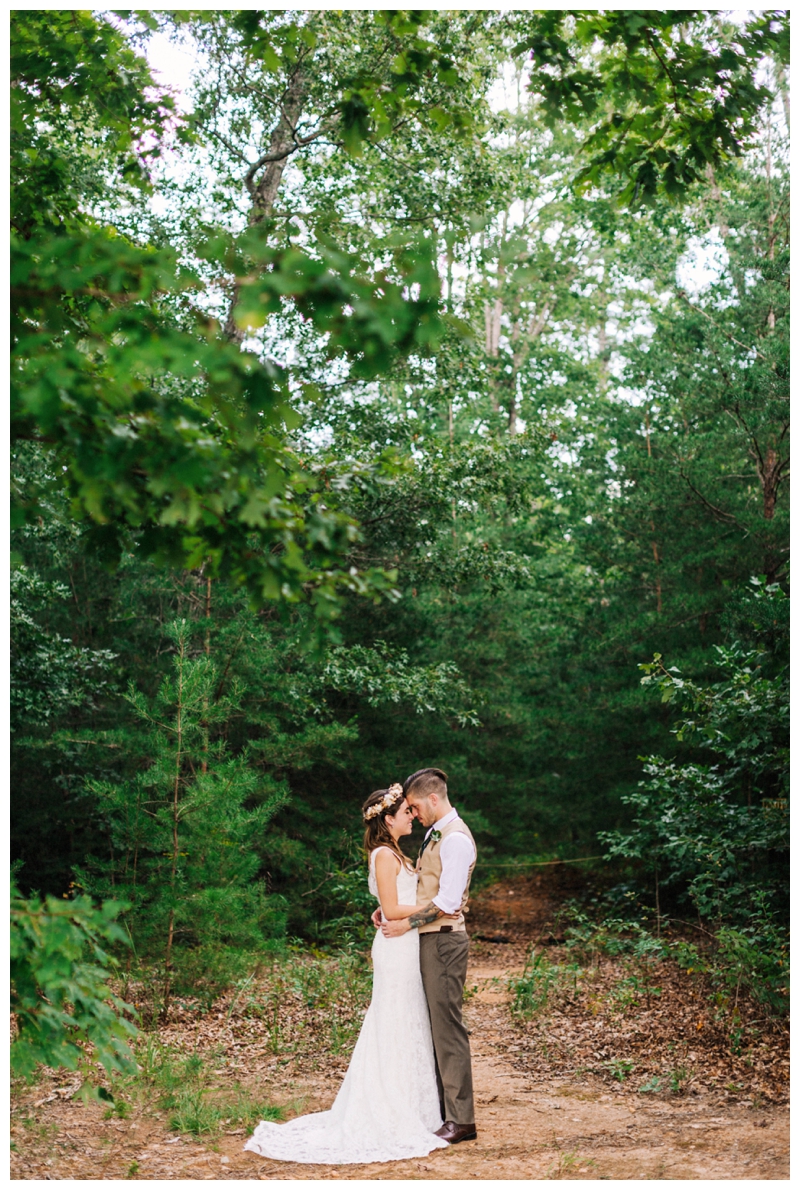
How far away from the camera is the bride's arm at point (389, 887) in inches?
189

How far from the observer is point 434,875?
4883 millimetres

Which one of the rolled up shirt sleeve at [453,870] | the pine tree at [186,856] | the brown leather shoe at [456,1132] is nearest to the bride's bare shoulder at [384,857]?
the rolled up shirt sleeve at [453,870]

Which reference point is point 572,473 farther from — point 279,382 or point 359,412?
point 279,382

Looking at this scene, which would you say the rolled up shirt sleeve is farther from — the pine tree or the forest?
the pine tree

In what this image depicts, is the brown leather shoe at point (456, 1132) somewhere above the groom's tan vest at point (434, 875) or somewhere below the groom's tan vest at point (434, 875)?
below

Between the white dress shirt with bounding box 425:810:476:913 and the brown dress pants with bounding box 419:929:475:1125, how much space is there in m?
0.17

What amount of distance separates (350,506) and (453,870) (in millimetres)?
5782

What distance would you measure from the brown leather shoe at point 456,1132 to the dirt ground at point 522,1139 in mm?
46

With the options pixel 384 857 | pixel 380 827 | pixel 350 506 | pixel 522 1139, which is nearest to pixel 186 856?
pixel 380 827

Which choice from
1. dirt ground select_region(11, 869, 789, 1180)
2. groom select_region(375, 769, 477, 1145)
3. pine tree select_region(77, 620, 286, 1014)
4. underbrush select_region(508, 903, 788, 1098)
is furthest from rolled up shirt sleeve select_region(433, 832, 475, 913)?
pine tree select_region(77, 620, 286, 1014)

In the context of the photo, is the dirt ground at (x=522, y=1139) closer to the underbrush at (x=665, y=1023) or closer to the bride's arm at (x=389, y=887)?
the underbrush at (x=665, y=1023)

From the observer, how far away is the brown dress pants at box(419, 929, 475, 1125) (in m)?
4.66

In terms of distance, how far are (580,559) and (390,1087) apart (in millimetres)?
10943

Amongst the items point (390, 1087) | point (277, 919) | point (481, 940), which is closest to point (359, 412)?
point (277, 919)
